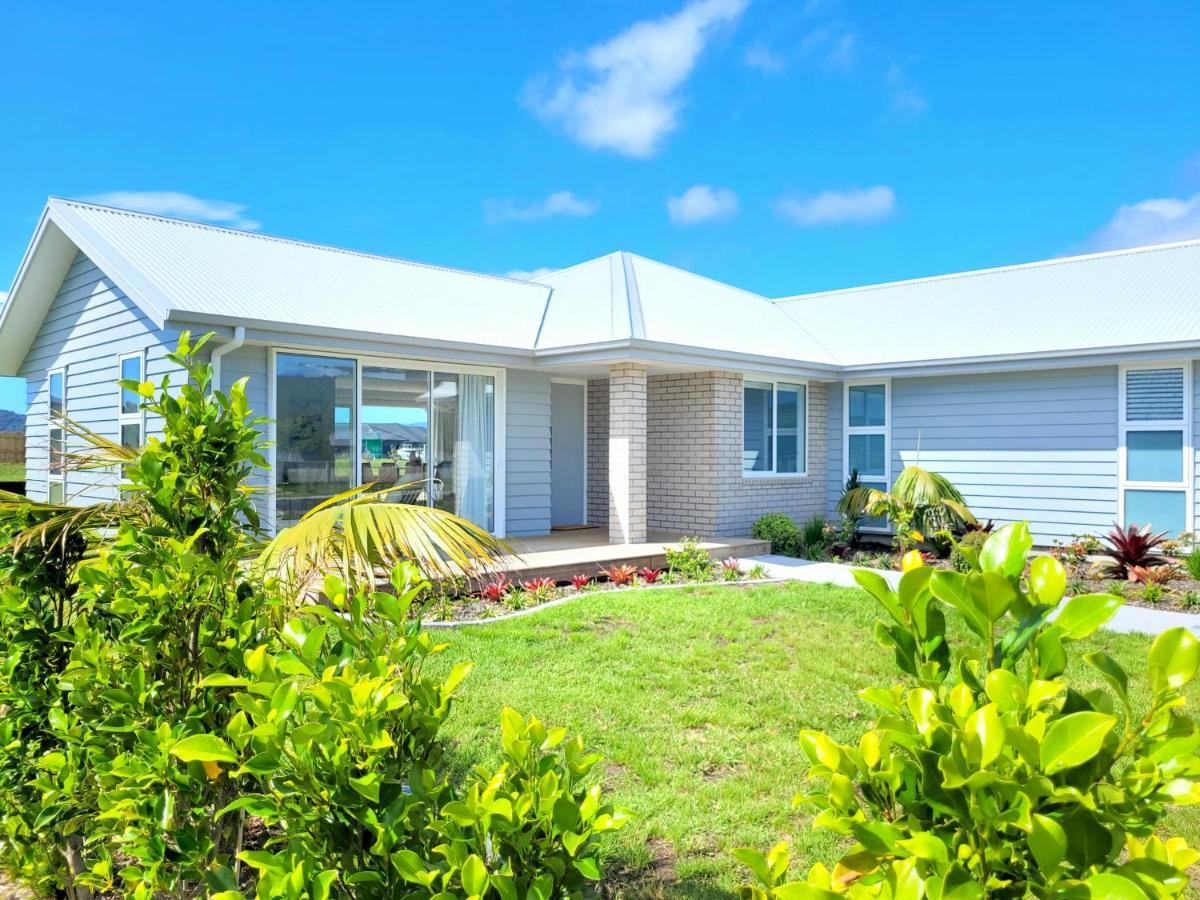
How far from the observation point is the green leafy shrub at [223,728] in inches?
56.7

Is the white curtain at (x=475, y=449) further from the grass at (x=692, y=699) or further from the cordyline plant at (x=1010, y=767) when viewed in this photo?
the cordyline plant at (x=1010, y=767)

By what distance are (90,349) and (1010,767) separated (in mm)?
13677

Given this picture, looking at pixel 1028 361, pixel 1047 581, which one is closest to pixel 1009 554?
pixel 1047 581

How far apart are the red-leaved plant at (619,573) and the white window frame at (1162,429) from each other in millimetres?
7782

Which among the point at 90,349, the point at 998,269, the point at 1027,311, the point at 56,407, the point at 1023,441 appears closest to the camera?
the point at 90,349

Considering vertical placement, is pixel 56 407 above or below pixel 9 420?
below

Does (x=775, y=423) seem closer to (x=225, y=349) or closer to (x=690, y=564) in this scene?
(x=690, y=564)

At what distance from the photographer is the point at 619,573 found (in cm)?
945

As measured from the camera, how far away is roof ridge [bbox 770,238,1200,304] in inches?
551

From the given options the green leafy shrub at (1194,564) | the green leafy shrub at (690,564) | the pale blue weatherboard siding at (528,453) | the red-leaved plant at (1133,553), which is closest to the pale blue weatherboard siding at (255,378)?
→ the pale blue weatherboard siding at (528,453)

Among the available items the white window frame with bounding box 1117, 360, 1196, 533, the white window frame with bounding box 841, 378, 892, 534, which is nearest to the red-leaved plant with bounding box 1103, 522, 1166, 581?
the white window frame with bounding box 1117, 360, 1196, 533

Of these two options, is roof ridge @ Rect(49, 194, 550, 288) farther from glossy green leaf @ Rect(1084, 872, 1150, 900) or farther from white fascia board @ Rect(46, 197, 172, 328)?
glossy green leaf @ Rect(1084, 872, 1150, 900)

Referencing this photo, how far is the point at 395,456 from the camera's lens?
35.3 feet

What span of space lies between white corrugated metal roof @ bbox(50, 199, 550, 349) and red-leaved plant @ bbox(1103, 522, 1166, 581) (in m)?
9.03
